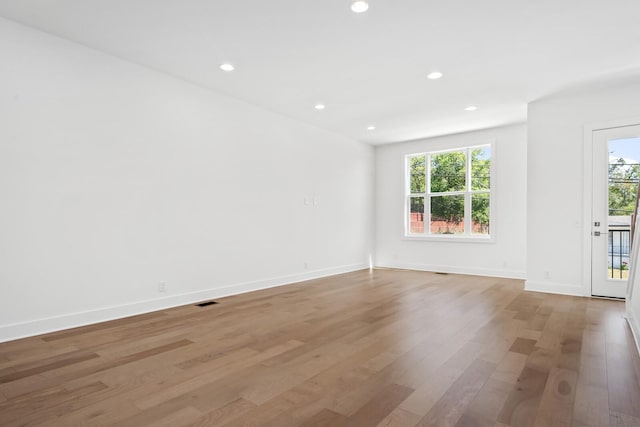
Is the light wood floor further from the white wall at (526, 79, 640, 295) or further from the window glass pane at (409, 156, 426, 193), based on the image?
the window glass pane at (409, 156, 426, 193)

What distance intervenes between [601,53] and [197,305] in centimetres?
509

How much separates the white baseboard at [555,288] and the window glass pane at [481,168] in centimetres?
220

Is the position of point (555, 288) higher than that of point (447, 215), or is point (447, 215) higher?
point (447, 215)

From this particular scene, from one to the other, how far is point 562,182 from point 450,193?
231 centimetres

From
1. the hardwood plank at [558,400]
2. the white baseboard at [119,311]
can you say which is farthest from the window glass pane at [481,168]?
the hardwood plank at [558,400]

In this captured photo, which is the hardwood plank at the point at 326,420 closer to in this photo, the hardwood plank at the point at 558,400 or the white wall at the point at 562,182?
the hardwood plank at the point at 558,400

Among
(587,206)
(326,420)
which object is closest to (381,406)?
(326,420)

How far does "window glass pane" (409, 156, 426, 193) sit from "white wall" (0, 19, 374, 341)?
118 inches

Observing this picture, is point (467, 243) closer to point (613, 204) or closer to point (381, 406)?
point (613, 204)

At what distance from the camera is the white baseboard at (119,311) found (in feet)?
10.0

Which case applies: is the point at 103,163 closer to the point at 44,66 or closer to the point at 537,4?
the point at 44,66

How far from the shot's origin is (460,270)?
22.4ft

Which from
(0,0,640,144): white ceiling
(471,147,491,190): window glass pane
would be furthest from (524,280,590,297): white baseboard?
(0,0,640,144): white ceiling

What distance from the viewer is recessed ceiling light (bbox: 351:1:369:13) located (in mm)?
2781
